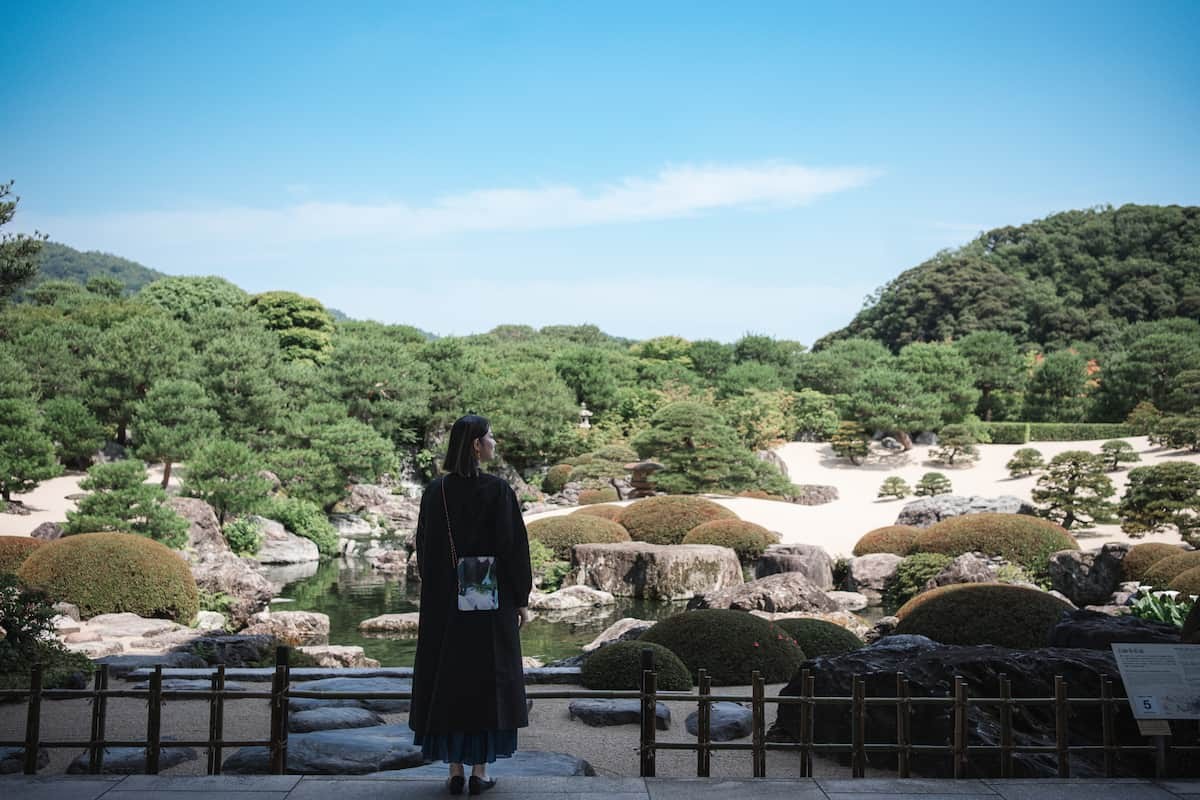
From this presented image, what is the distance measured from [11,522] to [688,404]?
46.9 feet

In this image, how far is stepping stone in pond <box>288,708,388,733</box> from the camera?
5.13 meters

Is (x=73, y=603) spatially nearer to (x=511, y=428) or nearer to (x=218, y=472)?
(x=218, y=472)

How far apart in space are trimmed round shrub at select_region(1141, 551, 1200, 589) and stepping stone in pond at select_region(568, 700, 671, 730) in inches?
322

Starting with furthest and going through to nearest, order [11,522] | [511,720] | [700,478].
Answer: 1. [700,478]
2. [11,522]
3. [511,720]

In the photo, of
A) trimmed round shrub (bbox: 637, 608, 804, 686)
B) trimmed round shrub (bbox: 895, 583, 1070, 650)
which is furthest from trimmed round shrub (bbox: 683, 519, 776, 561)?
trimmed round shrub (bbox: 637, 608, 804, 686)

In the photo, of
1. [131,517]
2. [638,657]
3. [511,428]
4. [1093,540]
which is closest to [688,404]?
[511,428]

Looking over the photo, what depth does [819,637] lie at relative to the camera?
8.12m

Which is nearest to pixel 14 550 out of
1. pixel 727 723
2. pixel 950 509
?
pixel 727 723

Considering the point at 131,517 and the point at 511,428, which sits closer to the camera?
the point at 131,517

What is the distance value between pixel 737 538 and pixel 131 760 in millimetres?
13194

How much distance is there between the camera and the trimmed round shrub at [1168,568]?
11.2m

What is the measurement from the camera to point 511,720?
3.60 metres

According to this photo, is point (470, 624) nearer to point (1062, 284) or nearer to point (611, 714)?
point (611, 714)

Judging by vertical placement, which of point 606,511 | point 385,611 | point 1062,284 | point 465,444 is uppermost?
point 1062,284
